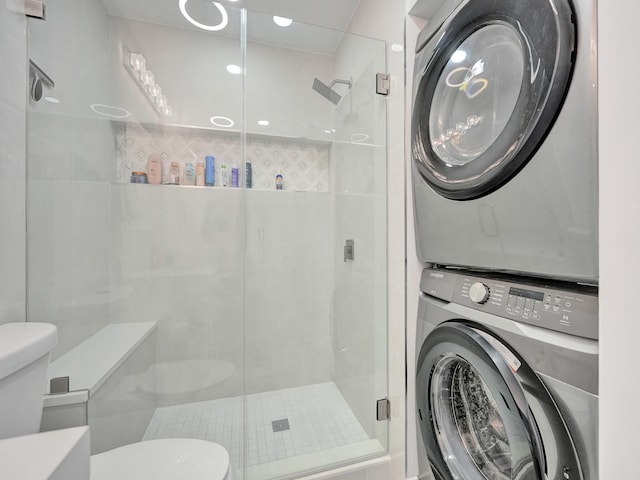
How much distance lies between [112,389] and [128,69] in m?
1.72

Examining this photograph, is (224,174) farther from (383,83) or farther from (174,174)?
(383,83)

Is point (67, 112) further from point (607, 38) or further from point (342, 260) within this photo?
point (607, 38)

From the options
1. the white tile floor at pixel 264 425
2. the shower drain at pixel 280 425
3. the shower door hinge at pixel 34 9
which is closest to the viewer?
the shower door hinge at pixel 34 9

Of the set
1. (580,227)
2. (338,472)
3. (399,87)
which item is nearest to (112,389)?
(338,472)

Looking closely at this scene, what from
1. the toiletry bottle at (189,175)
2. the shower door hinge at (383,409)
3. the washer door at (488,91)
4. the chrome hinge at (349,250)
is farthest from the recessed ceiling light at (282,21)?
the shower door hinge at (383,409)

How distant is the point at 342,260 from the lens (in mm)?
1872

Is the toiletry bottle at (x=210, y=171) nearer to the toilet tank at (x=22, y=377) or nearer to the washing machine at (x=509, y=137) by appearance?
the toilet tank at (x=22, y=377)

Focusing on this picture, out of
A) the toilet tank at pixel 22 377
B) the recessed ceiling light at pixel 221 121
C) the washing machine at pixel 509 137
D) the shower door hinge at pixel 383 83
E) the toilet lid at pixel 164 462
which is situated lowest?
the toilet lid at pixel 164 462

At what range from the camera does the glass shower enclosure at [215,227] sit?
4.45ft

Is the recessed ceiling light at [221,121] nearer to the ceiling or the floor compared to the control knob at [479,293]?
nearer to the ceiling

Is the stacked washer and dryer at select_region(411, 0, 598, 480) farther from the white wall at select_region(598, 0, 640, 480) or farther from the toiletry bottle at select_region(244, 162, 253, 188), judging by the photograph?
the toiletry bottle at select_region(244, 162, 253, 188)

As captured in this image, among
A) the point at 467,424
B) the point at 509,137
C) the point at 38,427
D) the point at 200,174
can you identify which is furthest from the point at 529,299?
the point at 200,174

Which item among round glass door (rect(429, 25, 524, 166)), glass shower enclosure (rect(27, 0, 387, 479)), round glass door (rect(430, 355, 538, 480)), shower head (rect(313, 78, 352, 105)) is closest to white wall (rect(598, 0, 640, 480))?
round glass door (rect(429, 25, 524, 166))

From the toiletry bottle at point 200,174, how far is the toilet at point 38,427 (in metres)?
1.07
